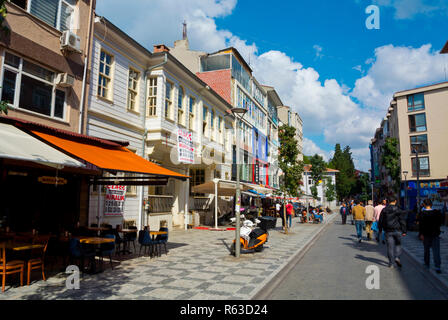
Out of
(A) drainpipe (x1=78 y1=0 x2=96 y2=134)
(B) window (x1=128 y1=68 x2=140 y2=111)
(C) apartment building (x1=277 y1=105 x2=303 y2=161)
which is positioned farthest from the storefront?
(C) apartment building (x1=277 y1=105 x2=303 y2=161)

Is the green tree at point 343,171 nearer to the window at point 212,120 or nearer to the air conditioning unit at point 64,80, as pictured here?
the window at point 212,120

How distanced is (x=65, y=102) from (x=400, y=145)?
159 feet

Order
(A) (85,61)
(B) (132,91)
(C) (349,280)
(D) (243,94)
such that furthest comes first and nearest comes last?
1. (D) (243,94)
2. (B) (132,91)
3. (A) (85,61)
4. (C) (349,280)

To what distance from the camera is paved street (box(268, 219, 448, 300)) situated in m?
5.79

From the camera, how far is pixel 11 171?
9.04 m

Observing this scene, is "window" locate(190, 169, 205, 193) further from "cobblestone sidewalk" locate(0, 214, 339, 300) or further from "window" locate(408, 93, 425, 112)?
"window" locate(408, 93, 425, 112)

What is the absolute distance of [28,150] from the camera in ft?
22.0

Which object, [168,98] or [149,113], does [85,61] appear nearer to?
[149,113]

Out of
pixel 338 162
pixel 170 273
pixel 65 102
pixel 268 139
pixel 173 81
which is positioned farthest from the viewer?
pixel 338 162

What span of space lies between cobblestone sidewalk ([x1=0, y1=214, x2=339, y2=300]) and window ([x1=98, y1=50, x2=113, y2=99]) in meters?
7.19

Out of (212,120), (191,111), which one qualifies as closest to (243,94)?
(212,120)

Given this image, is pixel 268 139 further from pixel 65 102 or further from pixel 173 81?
pixel 65 102

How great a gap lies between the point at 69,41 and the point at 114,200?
20.8 ft
